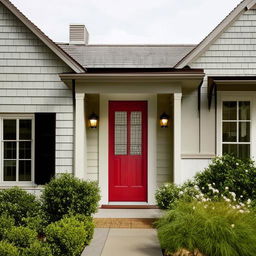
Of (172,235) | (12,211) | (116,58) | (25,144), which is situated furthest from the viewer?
(116,58)

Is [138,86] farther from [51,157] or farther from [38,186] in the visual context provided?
[38,186]

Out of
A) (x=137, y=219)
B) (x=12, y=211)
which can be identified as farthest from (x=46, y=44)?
(x=137, y=219)

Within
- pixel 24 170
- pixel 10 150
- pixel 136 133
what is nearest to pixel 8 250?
pixel 24 170

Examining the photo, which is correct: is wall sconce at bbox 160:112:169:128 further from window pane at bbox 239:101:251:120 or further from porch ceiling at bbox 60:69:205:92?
window pane at bbox 239:101:251:120

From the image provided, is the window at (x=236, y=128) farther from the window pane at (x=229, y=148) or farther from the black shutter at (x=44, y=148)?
the black shutter at (x=44, y=148)

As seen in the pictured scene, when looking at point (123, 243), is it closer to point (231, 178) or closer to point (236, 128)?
point (231, 178)

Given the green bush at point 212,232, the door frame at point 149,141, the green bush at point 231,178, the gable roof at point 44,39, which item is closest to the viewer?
the green bush at point 212,232

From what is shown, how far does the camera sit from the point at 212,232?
5.06 m

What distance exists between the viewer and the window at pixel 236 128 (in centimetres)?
934

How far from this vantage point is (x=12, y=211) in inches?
278

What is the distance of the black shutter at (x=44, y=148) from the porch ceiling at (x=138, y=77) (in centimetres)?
114

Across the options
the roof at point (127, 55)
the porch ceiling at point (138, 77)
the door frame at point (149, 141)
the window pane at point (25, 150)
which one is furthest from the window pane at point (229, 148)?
the window pane at point (25, 150)

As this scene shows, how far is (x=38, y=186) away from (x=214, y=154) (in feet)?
14.6

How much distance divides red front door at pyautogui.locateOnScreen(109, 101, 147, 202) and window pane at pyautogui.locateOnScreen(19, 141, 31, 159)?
6.83ft
